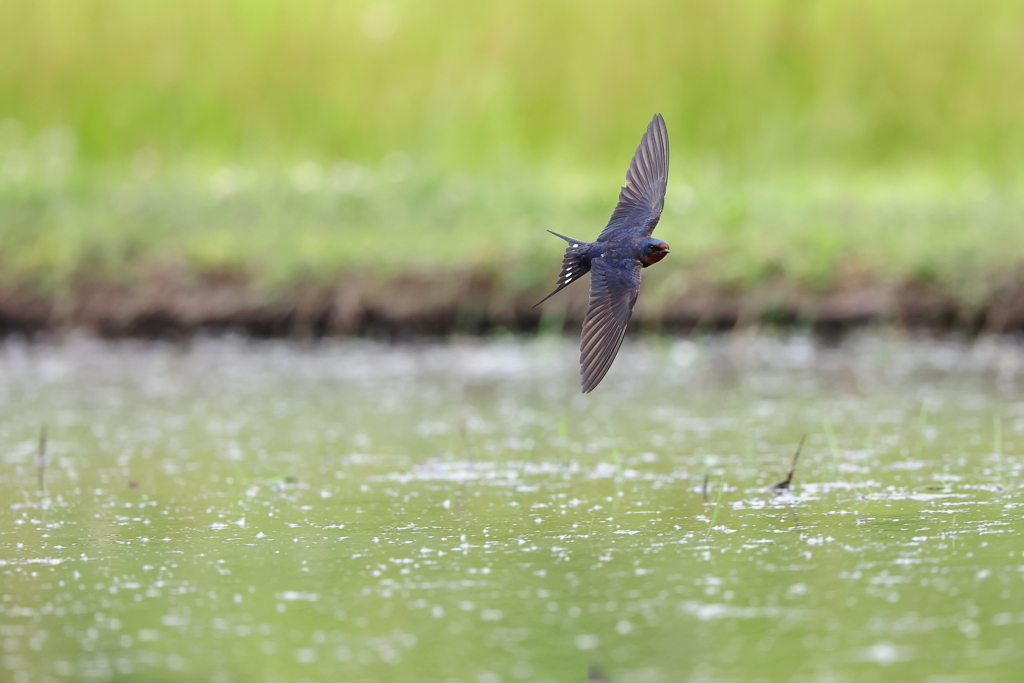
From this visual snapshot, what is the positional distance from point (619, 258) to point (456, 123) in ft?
23.6

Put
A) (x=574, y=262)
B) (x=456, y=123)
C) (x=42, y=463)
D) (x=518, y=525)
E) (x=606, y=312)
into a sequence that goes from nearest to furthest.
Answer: (x=518, y=525), (x=606, y=312), (x=574, y=262), (x=42, y=463), (x=456, y=123)

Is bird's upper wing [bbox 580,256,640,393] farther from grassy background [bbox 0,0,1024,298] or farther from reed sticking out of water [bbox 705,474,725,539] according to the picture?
grassy background [bbox 0,0,1024,298]

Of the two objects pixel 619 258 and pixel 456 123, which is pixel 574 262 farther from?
pixel 456 123

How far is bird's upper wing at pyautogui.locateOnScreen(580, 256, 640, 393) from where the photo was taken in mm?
4285

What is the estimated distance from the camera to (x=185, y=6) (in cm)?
1275

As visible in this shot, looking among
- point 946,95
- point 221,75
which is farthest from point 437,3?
point 946,95

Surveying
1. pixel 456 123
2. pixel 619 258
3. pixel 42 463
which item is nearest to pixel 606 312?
pixel 619 258

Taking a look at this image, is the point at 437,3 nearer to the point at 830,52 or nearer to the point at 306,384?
the point at 830,52

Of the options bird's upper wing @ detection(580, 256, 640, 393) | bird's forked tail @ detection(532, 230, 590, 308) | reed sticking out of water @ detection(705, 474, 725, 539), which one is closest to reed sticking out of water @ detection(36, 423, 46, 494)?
bird's forked tail @ detection(532, 230, 590, 308)

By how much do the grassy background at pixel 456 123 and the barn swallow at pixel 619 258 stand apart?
374 centimetres

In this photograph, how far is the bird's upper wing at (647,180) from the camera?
16.6ft

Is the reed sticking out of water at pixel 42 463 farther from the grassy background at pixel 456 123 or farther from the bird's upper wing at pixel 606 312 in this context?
the grassy background at pixel 456 123

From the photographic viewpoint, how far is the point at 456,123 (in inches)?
461

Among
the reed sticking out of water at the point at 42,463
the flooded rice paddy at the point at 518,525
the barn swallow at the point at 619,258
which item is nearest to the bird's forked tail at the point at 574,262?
the barn swallow at the point at 619,258
